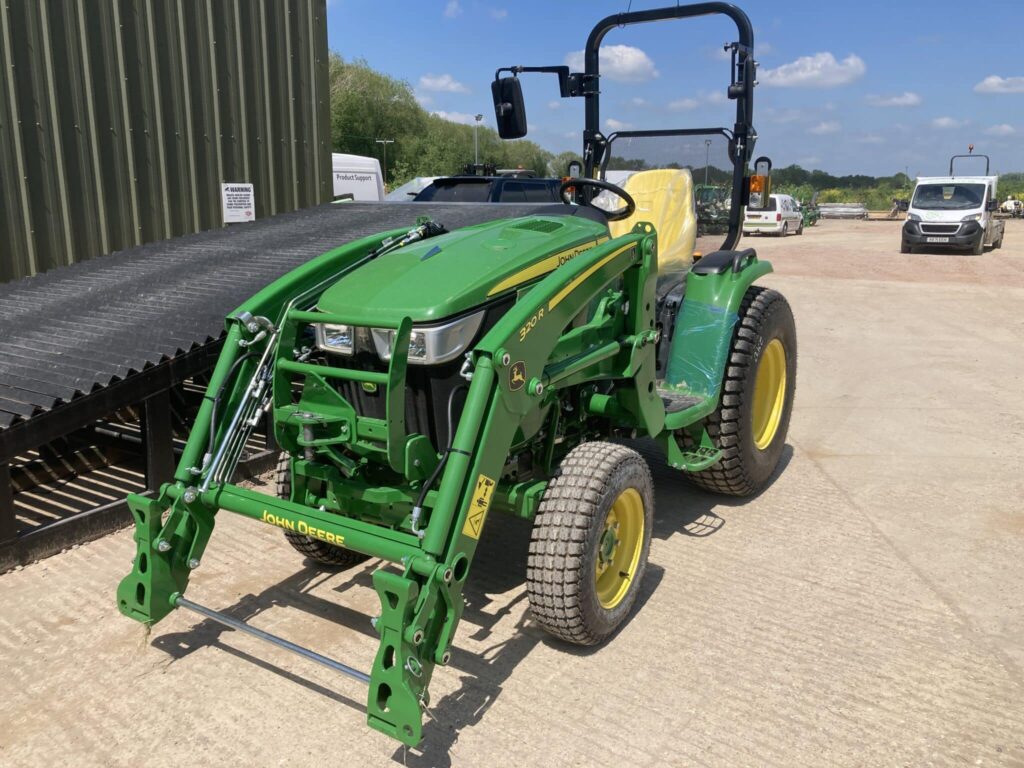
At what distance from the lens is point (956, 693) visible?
2828 millimetres

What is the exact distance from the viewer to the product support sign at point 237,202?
6961mm

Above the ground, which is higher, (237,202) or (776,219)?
(237,202)

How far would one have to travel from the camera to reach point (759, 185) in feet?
15.4

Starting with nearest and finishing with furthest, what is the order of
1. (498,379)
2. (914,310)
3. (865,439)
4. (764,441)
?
(498,379) → (764,441) → (865,439) → (914,310)

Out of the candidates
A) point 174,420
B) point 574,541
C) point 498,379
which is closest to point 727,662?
point 574,541

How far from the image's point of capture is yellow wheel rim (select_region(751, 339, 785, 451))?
→ 465 centimetres

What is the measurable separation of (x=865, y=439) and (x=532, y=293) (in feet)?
12.2

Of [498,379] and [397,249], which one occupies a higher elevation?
[397,249]

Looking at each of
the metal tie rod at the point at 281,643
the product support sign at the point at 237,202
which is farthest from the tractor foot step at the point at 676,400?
the product support sign at the point at 237,202

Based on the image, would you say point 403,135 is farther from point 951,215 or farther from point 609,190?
point 609,190

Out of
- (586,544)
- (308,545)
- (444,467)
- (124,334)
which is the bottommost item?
(308,545)

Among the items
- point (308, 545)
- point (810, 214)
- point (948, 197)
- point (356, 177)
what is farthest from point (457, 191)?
point (810, 214)

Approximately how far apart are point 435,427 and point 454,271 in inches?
21.8

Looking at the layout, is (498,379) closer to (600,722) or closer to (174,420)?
(600,722)
